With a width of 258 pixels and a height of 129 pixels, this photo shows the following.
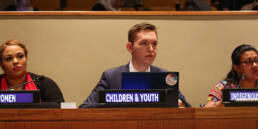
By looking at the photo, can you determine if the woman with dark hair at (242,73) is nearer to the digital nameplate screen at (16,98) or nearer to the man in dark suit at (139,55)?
the man in dark suit at (139,55)

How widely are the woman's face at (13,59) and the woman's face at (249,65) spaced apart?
1303 mm

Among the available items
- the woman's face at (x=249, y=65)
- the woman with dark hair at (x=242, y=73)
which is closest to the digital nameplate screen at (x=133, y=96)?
the woman with dark hair at (x=242, y=73)

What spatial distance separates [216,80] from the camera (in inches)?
102

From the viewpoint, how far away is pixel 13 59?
2.12m

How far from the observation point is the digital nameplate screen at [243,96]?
1.39 meters

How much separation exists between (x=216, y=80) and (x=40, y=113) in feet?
5.40

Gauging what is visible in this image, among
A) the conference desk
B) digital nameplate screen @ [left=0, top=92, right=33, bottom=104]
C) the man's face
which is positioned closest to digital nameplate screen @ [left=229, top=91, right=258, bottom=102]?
the conference desk

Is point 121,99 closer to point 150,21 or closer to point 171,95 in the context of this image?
point 171,95

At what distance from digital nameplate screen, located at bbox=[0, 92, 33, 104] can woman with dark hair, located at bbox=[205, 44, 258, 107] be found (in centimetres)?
108

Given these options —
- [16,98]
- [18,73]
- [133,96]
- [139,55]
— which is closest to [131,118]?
[133,96]

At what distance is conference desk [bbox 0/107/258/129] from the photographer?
122cm

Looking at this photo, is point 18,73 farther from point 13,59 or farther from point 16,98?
point 16,98

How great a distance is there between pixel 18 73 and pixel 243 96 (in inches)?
52.1

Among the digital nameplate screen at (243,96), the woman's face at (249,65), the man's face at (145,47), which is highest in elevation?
the man's face at (145,47)
